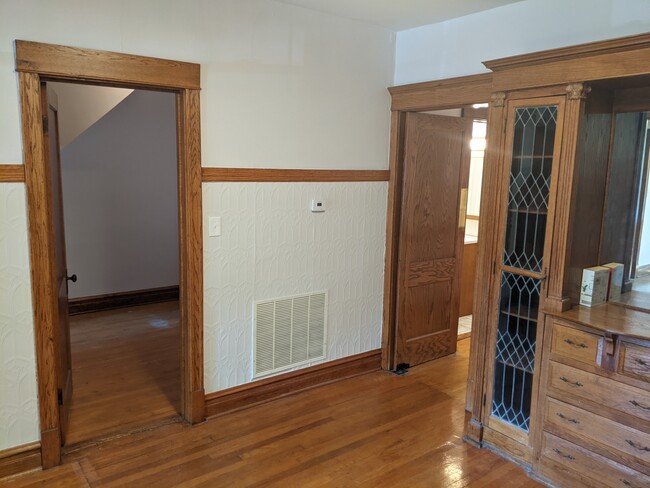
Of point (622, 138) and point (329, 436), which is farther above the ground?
point (622, 138)

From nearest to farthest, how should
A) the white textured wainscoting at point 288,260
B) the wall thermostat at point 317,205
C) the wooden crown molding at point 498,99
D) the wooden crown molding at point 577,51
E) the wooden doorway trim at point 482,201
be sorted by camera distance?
1. the wooden crown molding at point 577,51
2. the wooden crown molding at point 498,99
3. the wooden doorway trim at point 482,201
4. the white textured wainscoting at point 288,260
5. the wall thermostat at point 317,205

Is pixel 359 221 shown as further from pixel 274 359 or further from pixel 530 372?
pixel 530 372

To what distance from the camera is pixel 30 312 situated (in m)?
2.57

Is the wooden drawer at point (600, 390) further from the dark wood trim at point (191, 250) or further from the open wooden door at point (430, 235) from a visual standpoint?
the dark wood trim at point (191, 250)

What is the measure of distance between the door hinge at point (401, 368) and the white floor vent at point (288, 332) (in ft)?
2.25

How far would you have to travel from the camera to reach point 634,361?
2.34 m

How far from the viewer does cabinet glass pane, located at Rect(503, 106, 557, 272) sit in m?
2.63

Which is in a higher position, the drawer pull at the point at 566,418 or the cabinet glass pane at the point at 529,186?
the cabinet glass pane at the point at 529,186

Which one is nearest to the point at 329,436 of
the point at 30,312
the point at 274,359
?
the point at 274,359

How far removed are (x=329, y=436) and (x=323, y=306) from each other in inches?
36.5

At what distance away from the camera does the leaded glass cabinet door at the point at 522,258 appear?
263cm

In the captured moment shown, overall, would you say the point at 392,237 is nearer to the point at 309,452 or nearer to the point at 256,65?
the point at 256,65

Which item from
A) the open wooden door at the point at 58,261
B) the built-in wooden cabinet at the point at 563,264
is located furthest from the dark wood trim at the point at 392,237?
the open wooden door at the point at 58,261

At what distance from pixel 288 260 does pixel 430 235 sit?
1.26 meters
